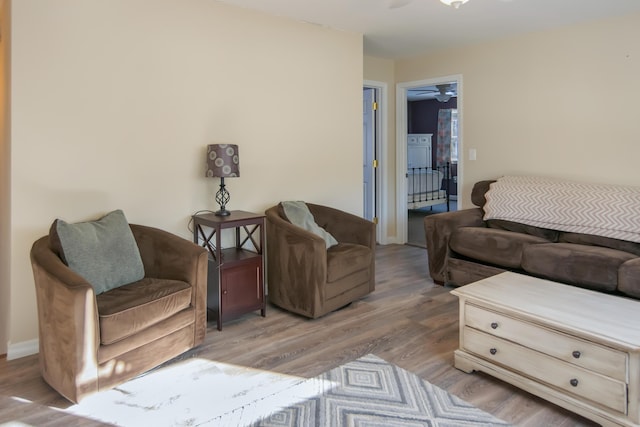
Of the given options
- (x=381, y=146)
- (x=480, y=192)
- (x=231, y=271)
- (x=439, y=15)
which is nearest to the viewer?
(x=231, y=271)

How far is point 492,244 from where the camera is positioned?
370 cm

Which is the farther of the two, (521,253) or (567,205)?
(567,205)

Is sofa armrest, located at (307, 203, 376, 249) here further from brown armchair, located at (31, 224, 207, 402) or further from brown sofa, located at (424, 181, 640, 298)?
brown armchair, located at (31, 224, 207, 402)

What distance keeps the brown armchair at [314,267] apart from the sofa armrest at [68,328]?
4.89ft

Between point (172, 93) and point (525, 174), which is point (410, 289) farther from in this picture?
point (172, 93)

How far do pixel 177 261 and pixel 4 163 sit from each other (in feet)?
4.14

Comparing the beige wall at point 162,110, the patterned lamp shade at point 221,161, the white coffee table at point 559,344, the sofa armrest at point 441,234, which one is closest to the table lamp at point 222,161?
the patterned lamp shade at point 221,161

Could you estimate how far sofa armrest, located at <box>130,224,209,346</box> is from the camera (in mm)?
2705

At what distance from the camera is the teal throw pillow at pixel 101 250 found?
2.46 meters

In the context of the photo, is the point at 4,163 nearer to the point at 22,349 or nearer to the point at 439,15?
the point at 22,349

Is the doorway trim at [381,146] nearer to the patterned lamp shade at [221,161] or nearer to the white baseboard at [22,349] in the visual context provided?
the patterned lamp shade at [221,161]

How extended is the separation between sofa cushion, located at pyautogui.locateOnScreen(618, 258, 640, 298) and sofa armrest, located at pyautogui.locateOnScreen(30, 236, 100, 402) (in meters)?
3.12

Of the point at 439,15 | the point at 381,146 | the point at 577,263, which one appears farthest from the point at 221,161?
the point at 381,146

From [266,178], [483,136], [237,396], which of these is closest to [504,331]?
[237,396]
